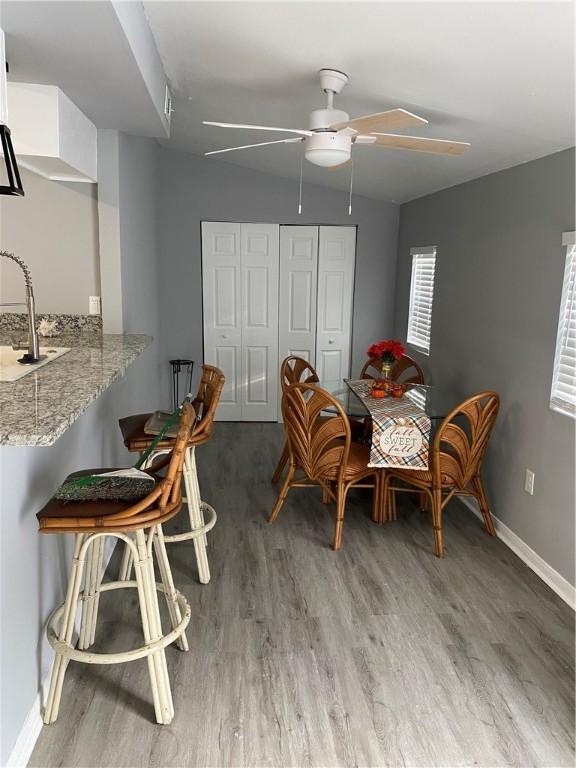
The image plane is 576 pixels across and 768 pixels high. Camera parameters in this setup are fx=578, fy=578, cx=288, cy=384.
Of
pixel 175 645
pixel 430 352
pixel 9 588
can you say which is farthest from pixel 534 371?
pixel 9 588

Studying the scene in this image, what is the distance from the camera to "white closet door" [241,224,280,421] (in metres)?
5.72

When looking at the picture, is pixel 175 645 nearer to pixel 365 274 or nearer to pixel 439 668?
pixel 439 668

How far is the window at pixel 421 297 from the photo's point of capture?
16.0 ft

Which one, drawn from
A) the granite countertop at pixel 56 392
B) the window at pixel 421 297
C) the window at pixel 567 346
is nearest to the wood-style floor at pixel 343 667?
the window at pixel 567 346

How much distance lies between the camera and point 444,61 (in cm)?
221

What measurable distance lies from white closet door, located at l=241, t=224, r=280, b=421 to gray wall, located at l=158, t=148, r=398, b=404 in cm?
23

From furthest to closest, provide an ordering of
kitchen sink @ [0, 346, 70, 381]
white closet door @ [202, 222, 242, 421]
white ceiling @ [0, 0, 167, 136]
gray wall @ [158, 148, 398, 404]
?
white closet door @ [202, 222, 242, 421], gray wall @ [158, 148, 398, 404], kitchen sink @ [0, 346, 70, 381], white ceiling @ [0, 0, 167, 136]

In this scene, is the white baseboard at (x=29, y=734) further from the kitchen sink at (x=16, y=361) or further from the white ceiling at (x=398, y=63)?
the white ceiling at (x=398, y=63)

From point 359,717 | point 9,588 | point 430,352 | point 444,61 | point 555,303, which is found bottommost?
point 359,717

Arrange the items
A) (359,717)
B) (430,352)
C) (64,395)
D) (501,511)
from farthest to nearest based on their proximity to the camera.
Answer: (430,352) → (501,511) → (359,717) → (64,395)

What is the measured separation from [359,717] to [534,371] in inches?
79.0

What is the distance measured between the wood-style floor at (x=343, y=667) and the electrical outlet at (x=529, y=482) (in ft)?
1.34

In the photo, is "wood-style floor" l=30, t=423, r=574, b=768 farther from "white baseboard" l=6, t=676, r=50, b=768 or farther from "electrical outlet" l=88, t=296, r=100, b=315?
"electrical outlet" l=88, t=296, r=100, b=315

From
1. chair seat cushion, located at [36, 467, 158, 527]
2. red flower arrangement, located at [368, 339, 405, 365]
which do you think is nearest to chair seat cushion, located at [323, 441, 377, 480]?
red flower arrangement, located at [368, 339, 405, 365]
